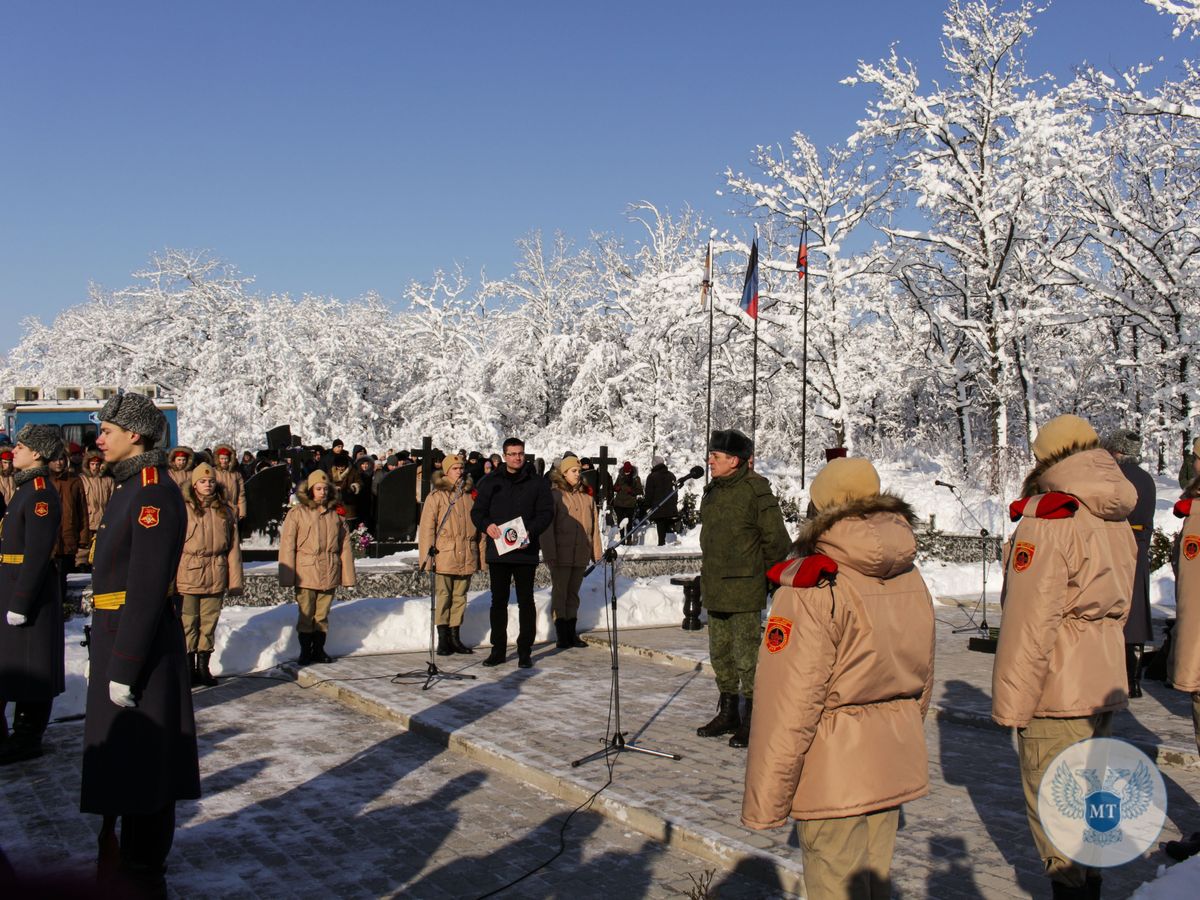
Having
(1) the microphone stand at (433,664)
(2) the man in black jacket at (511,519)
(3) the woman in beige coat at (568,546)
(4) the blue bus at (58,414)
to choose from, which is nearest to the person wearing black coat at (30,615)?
(1) the microphone stand at (433,664)

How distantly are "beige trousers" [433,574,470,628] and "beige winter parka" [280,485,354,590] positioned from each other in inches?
41.1

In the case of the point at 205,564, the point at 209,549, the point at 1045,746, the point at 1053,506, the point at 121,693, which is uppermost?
the point at 1053,506

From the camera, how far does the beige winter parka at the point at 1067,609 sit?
14.5 feet

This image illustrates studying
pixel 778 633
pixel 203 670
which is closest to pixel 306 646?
pixel 203 670

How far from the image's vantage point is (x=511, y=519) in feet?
34.2

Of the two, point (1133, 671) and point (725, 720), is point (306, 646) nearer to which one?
point (725, 720)

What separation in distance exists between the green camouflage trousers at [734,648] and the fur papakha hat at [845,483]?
3.95 metres

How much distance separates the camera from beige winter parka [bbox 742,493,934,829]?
3396 mm

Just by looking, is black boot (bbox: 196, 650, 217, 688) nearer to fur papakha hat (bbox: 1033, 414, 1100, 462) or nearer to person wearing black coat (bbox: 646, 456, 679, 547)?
fur papakha hat (bbox: 1033, 414, 1100, 462)

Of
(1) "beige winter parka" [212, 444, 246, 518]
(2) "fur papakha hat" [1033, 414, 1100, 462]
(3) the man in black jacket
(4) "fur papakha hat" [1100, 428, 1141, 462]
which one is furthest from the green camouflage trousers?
(1) "beige winter parka" [212, 444, 246, 518]

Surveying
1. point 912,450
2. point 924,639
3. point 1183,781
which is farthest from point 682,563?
point 912,450

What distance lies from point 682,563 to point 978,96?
68.6 ft

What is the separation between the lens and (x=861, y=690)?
3.46 metres

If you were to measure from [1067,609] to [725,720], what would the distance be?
3.53m
